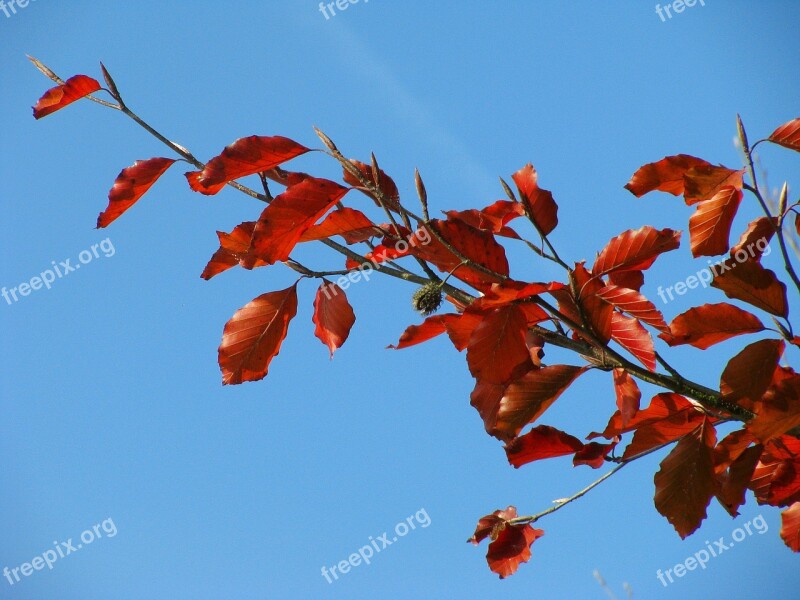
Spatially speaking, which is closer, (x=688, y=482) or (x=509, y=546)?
(x=688, y=482)

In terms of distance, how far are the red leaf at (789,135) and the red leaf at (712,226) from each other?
0.56ft

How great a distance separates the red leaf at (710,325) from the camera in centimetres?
111

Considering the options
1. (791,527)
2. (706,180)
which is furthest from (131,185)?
(791,527)

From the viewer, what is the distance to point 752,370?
1038mm

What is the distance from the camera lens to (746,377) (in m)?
1.04

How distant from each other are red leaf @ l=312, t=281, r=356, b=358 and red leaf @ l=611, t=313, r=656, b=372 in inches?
17.2

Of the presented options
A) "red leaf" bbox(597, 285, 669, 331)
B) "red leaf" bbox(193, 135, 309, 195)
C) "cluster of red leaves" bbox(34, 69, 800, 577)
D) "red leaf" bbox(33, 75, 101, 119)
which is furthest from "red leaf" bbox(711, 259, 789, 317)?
"red leaf" bbox(33, 75, 101, 119)

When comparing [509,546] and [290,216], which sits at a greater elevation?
[290,216]

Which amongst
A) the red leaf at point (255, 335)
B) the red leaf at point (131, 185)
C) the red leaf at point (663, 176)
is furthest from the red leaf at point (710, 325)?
the red leaf at point (131, 185)

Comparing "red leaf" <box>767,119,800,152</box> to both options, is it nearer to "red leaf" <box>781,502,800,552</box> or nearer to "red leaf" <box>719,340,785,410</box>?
"red leaf" <box>719,340,785,410</box>

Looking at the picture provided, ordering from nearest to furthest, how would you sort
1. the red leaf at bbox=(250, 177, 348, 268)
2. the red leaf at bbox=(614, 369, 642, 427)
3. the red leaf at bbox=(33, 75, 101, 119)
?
1. the red leaf at bbox=(250, 177, 348, 268)
2. the red leaf at bbox=(614, 369, 642, 427)
3. the red leaf at bbox=(33, 75, 101, 119)

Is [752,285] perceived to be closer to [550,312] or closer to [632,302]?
[632,302]

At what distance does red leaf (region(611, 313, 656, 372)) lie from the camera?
1000mm

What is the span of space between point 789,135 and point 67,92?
1234 millimetres
